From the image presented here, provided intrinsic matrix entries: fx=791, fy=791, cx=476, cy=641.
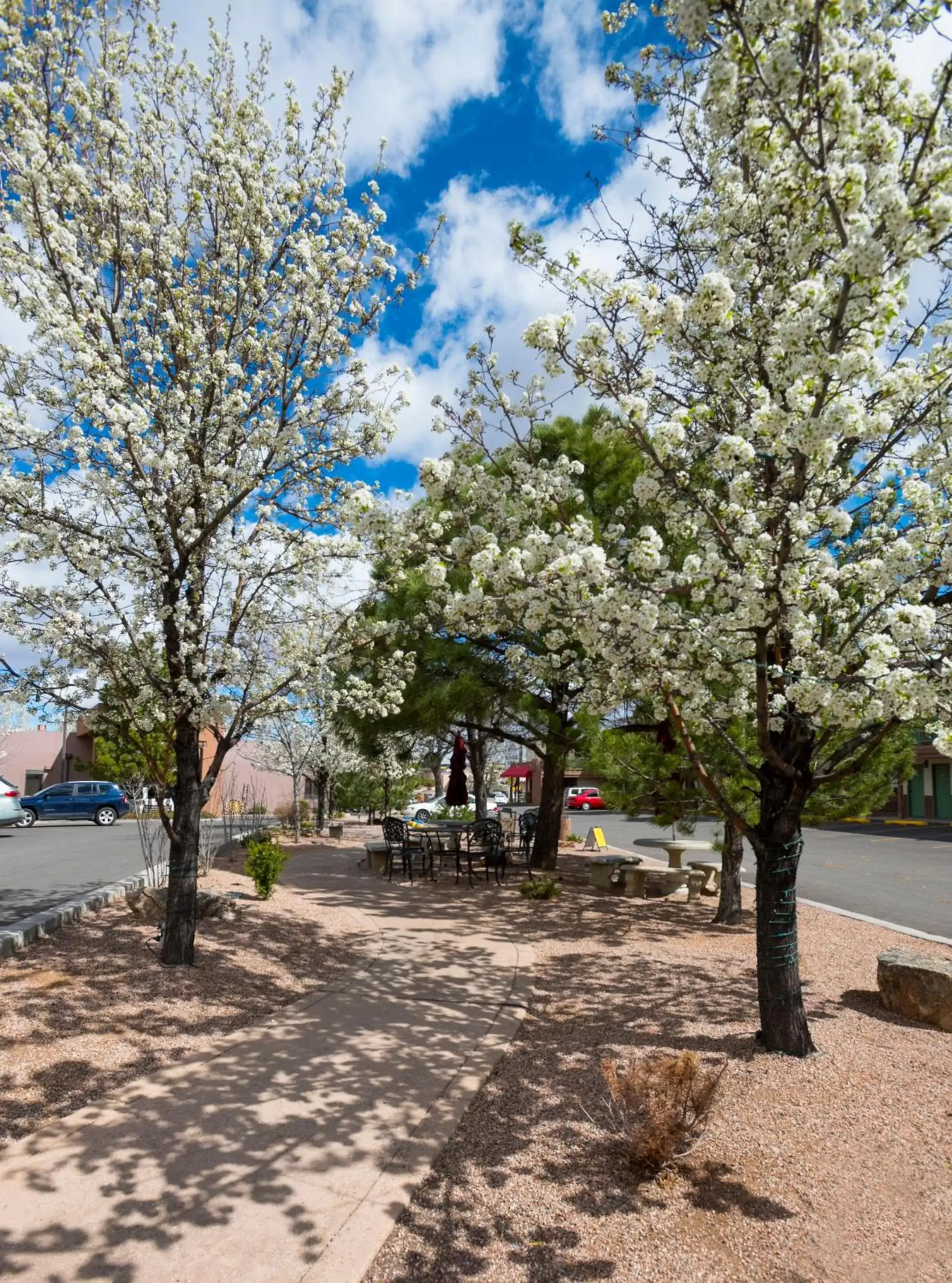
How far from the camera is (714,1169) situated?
3428mm

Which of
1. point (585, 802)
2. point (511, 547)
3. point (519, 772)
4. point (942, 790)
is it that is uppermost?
point (511, 547)

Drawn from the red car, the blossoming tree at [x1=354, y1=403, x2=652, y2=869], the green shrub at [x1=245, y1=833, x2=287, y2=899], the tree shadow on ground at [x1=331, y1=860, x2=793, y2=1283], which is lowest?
the red car

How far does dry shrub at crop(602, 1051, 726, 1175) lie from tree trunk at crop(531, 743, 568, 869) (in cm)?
948

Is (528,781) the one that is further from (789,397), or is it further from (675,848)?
(789,397)

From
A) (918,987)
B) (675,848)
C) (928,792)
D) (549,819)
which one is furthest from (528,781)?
(918,987)

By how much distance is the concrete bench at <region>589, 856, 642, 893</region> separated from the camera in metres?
12.3

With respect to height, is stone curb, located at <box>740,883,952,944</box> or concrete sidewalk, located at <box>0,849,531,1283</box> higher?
concrete sidewalk, located at <box>0,849,531,1283</box>

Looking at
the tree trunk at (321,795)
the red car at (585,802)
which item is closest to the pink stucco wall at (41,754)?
the tree trunk at (321,795)

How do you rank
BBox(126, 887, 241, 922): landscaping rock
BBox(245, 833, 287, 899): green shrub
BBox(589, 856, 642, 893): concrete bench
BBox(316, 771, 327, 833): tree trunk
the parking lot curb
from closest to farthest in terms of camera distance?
1. the parking lot curb
2. BBox(126, 887, 241, 922): landscaping rock
3. BBox(245, 833, 287, 899): green shrub
4. BBox(589, 856, 642, 893): concrete bench
5. BBox(316, 771, 327, 833): tree trunk

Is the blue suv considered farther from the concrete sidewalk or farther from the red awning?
the concrete sidewalk

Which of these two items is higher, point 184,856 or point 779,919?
point 184,856

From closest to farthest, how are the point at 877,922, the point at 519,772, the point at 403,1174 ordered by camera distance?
the point at 403,1174, the point at 877,922, the point at 519,772

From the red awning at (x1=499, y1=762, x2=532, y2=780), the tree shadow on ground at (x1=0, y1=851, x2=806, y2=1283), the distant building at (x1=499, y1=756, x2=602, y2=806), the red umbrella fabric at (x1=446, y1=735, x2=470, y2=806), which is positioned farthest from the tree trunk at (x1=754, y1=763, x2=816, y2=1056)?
the red awning at (x1=499, y1=762, x2=532, y2=780)

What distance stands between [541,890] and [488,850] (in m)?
2.45
